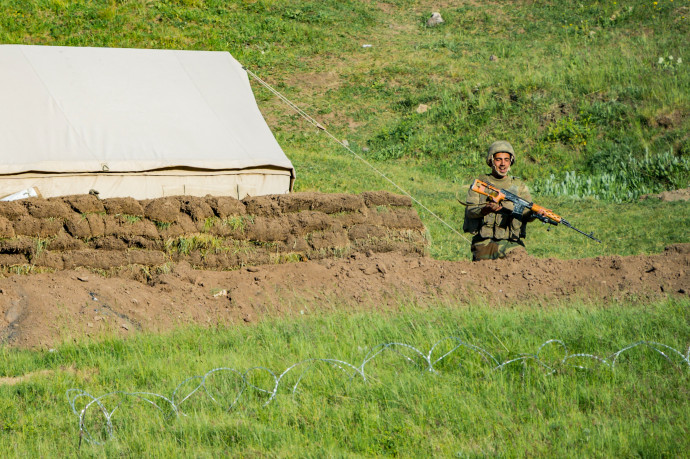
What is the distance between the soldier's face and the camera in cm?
711

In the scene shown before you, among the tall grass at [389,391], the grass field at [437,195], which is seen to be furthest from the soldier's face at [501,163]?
the tall grass at [389,391]

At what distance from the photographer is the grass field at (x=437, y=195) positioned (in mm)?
4375

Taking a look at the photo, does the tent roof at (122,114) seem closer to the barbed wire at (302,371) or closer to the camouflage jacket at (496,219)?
the camouflage jacket at (496,219)

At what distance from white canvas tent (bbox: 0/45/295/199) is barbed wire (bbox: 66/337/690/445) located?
15.4 ft

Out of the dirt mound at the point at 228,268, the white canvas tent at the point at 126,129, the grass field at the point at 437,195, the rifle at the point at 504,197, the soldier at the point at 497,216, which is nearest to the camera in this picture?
the grass field at the point at 437,195

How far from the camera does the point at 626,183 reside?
49.3 ft

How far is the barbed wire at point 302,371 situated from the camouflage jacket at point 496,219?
1.92 m

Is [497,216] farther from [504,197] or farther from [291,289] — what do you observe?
[291,289]

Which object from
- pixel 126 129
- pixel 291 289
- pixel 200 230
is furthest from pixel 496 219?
pixel 126 129

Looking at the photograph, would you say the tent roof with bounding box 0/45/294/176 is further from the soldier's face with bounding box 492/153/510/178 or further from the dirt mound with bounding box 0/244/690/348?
the soldier's face with bounding box 492/153/510/178

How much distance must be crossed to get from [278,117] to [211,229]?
11319 millimetres

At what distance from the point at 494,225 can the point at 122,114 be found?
5304 millimetres

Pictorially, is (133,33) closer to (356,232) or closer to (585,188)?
(585,188)

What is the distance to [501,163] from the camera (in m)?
7.14
